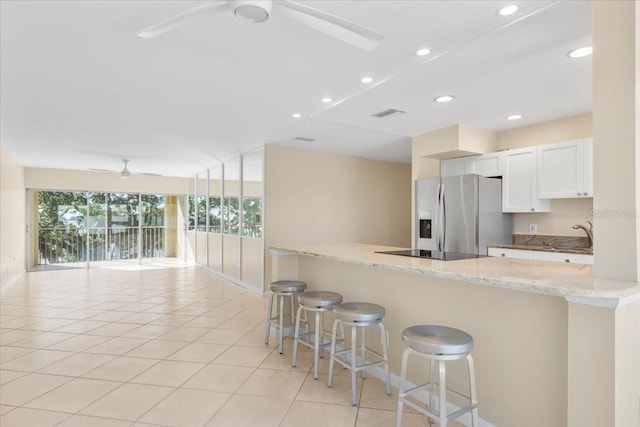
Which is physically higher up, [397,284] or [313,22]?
[313,22]

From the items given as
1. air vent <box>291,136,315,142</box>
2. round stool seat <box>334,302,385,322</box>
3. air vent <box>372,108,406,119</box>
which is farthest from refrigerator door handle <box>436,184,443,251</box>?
round stool seat <box>334,302,385,322</box>

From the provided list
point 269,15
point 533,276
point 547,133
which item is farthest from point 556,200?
point 269,15

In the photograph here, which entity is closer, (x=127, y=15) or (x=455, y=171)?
(x=127, y=15)

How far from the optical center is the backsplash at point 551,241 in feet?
13.2

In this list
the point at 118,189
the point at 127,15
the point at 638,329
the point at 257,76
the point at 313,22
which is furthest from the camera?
the point at 118,189

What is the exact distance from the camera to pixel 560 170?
12.7 feet

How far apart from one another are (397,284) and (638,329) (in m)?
1.41

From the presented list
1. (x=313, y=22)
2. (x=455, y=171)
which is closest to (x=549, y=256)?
(x=455, y=171)

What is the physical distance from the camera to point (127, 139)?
5.39 metres

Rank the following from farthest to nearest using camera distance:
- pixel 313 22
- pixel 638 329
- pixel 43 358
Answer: pixel 43 358 < pixel 313 22 < pixel 638 329

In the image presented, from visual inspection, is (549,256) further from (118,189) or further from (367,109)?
(118,189)

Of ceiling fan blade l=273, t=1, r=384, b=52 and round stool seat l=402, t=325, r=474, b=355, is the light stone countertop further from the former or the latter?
ceiling fan blade l=273, t=1, r=384, b=52

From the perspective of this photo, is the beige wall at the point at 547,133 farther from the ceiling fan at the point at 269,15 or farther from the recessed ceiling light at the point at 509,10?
the ceiling fan at the point at 269,15

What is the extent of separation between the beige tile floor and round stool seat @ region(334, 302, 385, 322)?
0.57 metres
